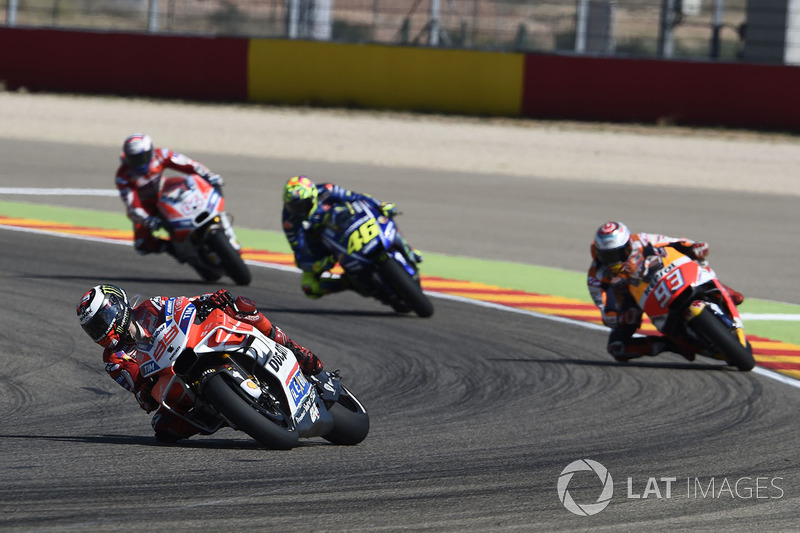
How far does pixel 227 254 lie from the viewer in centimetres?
1473

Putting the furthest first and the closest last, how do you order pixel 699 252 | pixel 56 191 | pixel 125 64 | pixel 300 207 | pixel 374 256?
1. pixel 125 64
2. pixel 56 191
3. pixel 374 256
4. pixel 300 207
5. pixel 699 252

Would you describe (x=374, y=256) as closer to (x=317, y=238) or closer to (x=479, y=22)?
(x=317, y=238)

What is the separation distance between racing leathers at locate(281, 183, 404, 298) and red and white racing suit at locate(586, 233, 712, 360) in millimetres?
2906

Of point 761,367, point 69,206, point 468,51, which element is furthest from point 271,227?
point 468,51

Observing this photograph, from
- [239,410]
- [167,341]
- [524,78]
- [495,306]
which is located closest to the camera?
[239,410]

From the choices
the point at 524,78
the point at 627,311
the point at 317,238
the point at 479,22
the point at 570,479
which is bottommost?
the point at 570,479

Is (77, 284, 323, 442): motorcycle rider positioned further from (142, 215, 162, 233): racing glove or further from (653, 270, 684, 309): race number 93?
(142, 215, 162, 233): racing glove

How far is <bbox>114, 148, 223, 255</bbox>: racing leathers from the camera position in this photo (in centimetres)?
1507

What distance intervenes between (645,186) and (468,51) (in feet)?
26.2

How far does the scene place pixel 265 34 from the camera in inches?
1256

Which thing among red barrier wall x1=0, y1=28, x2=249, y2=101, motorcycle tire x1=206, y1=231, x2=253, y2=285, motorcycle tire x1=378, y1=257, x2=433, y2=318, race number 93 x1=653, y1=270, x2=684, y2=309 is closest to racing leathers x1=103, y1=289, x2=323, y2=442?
race number 93 x1=653, y1=270, x2=684, y2=309

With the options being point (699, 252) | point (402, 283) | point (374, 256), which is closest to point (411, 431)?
point (699, 252)

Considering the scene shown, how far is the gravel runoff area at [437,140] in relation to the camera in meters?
24.8

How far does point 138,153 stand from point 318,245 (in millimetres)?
2697
